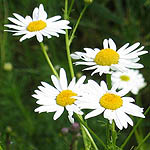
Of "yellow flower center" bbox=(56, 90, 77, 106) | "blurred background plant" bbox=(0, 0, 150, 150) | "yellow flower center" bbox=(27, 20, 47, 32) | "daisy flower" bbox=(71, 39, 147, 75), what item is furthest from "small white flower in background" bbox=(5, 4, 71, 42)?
"blurred background plant" bbox=(0, 0, 150, 150)

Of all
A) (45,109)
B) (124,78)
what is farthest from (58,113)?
(124,78)

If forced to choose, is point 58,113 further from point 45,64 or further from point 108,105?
point 45,64

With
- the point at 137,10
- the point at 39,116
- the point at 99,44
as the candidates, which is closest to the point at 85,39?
the point at 99,44

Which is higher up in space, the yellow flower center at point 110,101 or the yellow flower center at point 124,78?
the yellow flower center at point 124,78

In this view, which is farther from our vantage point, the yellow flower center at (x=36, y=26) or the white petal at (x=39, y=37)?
the yellow flower center at (x=36, y=26)

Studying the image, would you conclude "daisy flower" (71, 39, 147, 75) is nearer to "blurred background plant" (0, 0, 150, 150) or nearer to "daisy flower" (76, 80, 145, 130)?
"daisy flower" (76, 80, 145, 130)

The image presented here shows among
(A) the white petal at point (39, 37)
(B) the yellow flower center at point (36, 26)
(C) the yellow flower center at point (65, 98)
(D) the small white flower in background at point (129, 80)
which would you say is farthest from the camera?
(D) the small white flower in background at point (129, 80)

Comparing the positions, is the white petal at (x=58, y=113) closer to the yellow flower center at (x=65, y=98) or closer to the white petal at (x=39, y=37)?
the yellow flower center at (x=65, y=98)

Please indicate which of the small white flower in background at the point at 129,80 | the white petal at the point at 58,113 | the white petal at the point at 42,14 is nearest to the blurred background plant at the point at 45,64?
the small white flower in background at the point at 129,80
